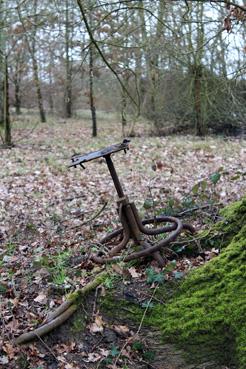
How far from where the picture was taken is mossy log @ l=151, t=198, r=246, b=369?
3303 millimetres

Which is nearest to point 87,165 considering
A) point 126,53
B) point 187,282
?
point 126,53

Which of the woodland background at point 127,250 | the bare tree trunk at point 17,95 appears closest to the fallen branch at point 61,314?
the woodland background at point 127,250

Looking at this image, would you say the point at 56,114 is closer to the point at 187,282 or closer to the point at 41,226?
the point at 41,226

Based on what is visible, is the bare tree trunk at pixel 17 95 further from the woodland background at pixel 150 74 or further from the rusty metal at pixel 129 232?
the rusty metal at pixel 129 232

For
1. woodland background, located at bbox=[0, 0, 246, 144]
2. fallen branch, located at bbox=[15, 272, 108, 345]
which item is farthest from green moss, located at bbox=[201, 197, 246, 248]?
woodland background, located at bbox=[0, 0, 246, 144]

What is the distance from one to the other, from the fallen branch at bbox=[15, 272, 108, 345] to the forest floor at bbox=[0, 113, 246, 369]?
7 centimetres

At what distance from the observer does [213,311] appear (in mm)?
3455

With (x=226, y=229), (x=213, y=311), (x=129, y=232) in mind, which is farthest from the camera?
(x=226, y=229)

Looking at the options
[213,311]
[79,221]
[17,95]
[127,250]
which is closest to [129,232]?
[127,250]

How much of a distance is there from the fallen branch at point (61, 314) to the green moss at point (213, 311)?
23.0 inches

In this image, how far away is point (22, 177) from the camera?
1009 cm

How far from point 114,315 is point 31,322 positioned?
2.23ft

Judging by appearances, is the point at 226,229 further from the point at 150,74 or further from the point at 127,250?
→ the point at 150,74

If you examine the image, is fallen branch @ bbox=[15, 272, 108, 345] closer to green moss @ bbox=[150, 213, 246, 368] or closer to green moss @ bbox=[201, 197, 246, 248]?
green moss @ bbox=[150, 213, 246, 368]
